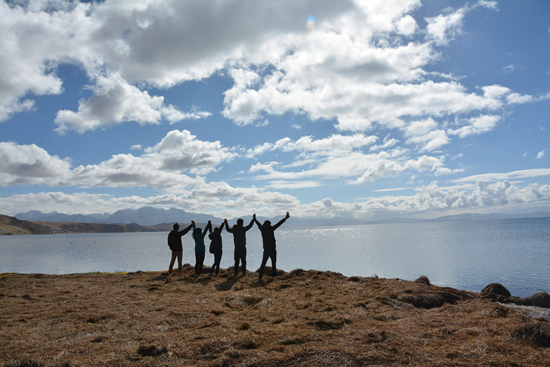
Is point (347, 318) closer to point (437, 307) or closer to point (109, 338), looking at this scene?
point (437, 307)

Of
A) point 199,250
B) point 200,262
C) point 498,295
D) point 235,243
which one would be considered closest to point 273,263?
point 235,243

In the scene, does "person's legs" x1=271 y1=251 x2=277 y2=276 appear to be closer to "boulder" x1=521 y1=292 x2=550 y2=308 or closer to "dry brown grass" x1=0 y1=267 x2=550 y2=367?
"dry brown grass" x1=0 y1=267 x2=550 y2=367

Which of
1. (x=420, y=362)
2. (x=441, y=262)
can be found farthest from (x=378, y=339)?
(x=441, y=262)

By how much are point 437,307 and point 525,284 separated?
18714mm

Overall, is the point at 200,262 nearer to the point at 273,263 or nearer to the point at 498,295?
the point at 273,263

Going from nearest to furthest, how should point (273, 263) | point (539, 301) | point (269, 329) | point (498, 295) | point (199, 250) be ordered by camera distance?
point (269, 329) → point (539, 301) → point (498, 295) → point (273, 263) → point (199, 250)

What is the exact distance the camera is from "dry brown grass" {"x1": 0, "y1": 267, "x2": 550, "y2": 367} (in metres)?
5.86

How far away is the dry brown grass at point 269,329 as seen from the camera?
231 inches

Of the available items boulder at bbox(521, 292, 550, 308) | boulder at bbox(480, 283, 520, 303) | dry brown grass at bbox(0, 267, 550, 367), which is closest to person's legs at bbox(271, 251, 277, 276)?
dry brown grass at bbox(0, 267, 550, 367)

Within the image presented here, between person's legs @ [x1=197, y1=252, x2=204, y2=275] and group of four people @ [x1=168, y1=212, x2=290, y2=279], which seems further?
person's legs @ [x1=197, y1=252, x2=204, y2=275]

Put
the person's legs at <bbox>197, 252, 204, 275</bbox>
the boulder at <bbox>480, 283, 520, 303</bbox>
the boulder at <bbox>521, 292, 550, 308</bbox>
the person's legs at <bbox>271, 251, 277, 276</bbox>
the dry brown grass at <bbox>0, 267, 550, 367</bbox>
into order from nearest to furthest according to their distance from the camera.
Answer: the dry brown grass at <bbox>0, 267, 550, 367</bbox>, the boulder at <bbox>521, 292, 550, 308</bbox>, the boulder at <bbox>480, 283, 520, 303</bbox>, the person's legs at <bbox>271, 251, 277, 276</bbox>, the person's legs at <bbox>197, 252, 204, 275</bbox>

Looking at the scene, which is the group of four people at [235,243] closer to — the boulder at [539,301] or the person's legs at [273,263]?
the person's legs at [273,263]

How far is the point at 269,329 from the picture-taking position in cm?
759

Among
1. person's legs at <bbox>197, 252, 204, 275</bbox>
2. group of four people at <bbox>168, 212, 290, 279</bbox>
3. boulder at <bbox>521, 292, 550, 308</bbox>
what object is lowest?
boulder at <bbox>521, 292, 550, 308</bbox>
